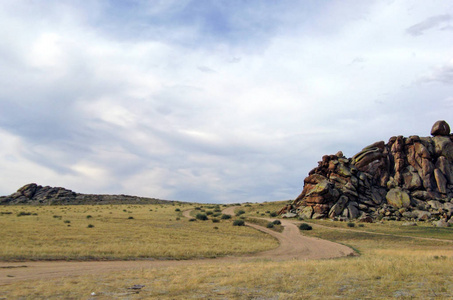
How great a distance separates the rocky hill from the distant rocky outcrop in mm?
88960

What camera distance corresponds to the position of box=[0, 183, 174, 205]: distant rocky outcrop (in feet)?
416

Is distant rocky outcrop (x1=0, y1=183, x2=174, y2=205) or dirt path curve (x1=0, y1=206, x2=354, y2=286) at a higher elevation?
distant rocky outcrop (x1=0, y1=183, x2=174, y2=205)

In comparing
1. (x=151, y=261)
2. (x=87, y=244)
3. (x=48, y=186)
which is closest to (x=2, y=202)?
(x=48, y=186)

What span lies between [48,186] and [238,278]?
153548 mm

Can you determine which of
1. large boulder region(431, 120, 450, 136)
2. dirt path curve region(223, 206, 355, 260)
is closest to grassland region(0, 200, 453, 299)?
dirt path curve region(223, 206, 355, 260)

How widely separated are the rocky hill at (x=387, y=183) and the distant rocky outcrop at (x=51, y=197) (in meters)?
89.0

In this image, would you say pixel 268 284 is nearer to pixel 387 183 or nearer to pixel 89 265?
pixel 89 265

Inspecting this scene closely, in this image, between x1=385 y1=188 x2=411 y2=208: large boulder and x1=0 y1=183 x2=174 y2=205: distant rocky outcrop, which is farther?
x1=0 y1=183 x2=174 y2=205: distant rocky outcrop

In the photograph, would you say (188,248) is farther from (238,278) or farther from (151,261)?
(238,278)

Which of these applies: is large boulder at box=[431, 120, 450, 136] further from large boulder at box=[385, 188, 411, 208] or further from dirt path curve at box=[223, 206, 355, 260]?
dirt path curve at box=[223, 206, 355, 260]

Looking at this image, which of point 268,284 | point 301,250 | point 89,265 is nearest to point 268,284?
point 268,284

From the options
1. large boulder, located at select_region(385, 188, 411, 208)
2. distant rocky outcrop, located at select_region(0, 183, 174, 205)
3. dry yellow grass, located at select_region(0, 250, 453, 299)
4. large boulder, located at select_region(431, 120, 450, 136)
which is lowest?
dry yellow grass, located at select_region(0, 250, 453, 299)

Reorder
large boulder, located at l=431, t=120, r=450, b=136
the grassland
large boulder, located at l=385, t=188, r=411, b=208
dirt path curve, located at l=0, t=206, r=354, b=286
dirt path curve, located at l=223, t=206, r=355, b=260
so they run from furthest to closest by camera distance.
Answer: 1. large boulder, located at l=431, t=120, r=450, b=136
2. large boulder, located at l=385, t=188, r=411, b=208
3. dirt path curve, located at l=223, t=206, r=355, b=260
4. dirt path curve, located at l=0, t=206, r=354, b=286
5. the grassland

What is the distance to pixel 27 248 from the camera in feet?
88.0
